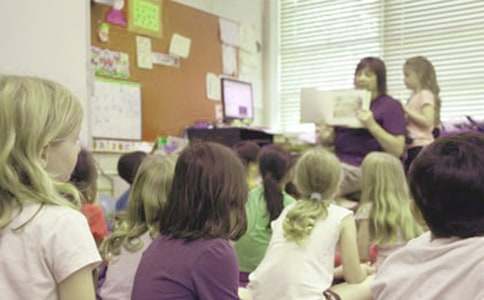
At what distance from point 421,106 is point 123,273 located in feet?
7.03

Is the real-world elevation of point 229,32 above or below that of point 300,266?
above

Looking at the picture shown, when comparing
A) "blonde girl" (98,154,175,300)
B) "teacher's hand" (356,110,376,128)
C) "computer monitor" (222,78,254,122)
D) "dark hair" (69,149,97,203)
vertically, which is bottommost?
"blonde girl" (98,154,175,300)

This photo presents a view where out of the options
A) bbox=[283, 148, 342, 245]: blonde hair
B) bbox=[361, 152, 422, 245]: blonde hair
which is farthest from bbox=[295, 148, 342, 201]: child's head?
bbox=[361, 152, 422, 245]: blonde hair

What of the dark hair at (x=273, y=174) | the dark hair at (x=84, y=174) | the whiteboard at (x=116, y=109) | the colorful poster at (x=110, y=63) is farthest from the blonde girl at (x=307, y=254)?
the colorful poster at (x=110, y=63)

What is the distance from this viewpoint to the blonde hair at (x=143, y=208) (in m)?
1.77

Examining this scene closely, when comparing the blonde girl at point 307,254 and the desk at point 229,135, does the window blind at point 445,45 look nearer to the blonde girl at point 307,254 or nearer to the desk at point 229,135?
the desk at point 229,135

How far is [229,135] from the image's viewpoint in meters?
3.65

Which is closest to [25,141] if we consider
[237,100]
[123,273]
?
[123,273]

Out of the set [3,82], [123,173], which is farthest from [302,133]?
[3,82]

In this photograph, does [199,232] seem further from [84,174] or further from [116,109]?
[116,109]

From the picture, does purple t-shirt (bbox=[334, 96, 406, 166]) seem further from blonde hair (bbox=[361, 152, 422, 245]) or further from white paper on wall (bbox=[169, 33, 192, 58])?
white paper on wall (bbox=[169, 33, 192, 58])

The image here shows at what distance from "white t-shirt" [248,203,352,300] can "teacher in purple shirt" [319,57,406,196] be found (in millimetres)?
1078

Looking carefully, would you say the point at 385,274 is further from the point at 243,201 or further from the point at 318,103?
the point at 318,103

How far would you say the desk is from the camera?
3.64 m
